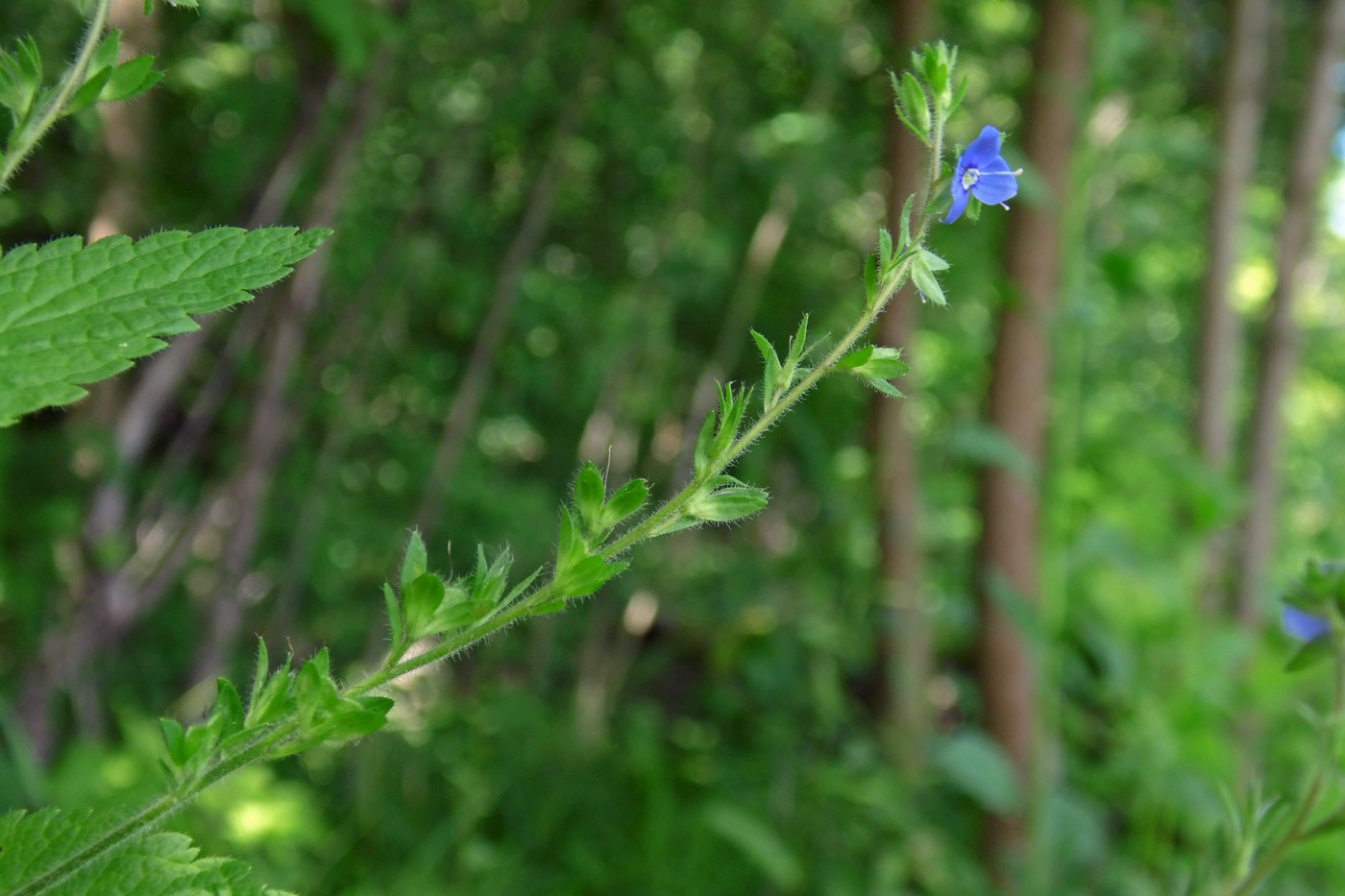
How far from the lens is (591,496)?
0.53 metres

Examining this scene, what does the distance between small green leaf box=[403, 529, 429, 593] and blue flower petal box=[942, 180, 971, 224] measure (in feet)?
0.92

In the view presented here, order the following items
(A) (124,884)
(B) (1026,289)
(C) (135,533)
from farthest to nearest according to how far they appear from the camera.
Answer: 1. (B) (1026,289)
2. (C) (135,533)
3. (A) (124,884)

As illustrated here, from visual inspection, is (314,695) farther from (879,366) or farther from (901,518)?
(901,518)

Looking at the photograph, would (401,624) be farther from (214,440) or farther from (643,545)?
(643,545)

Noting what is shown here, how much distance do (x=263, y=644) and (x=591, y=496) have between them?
15cm

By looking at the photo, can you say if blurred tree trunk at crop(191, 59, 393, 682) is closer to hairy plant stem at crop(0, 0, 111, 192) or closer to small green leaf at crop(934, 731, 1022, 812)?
small green leaf at crop(934, 731, 1022, 812)

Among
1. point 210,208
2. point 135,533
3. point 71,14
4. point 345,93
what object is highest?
point 71,14

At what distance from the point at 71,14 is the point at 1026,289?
191cm

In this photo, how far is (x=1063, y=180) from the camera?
2.50 metres

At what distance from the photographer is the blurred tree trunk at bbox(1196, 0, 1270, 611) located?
127 inches

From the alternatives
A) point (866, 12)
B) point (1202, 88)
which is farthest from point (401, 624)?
point (1202, 88)

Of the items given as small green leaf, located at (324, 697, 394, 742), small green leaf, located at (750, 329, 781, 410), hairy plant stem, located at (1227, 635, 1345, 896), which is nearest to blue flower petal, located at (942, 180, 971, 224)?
small green leaf, located at (750, 329, 781, 410)

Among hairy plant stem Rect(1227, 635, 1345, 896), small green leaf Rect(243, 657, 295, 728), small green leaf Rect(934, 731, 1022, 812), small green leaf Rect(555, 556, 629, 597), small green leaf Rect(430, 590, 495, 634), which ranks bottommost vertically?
small green leaf Rect(934, 731, 1022, 812)

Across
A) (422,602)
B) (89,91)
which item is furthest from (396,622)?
(89,91)
